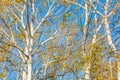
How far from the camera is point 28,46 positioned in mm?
12820

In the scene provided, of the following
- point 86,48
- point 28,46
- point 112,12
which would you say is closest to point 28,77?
point 28,46

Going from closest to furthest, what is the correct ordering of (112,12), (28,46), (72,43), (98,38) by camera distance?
(112,12), (28,46), (98,38), (72,43)

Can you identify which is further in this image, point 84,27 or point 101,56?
point 84,27

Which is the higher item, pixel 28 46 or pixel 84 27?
pixel 84 27

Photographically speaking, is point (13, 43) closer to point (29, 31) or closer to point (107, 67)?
point (29, 31)

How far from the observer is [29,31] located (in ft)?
42.7

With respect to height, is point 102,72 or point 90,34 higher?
point 90,34

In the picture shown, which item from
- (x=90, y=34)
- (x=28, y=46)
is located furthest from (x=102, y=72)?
(x=28, y=46)

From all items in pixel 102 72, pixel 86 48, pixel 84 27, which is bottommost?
pixel 102 72

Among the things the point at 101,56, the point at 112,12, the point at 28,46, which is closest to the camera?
the point at 112,12

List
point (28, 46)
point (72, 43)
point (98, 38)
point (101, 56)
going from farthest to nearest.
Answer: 1. point (72, 43)
2. point (98, 38)
3. point (28, 46)
4. point (101, 56)

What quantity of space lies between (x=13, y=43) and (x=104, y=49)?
353 centimetres

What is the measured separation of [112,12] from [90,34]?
287 cm

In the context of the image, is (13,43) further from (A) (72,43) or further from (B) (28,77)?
(A) (72,43)
